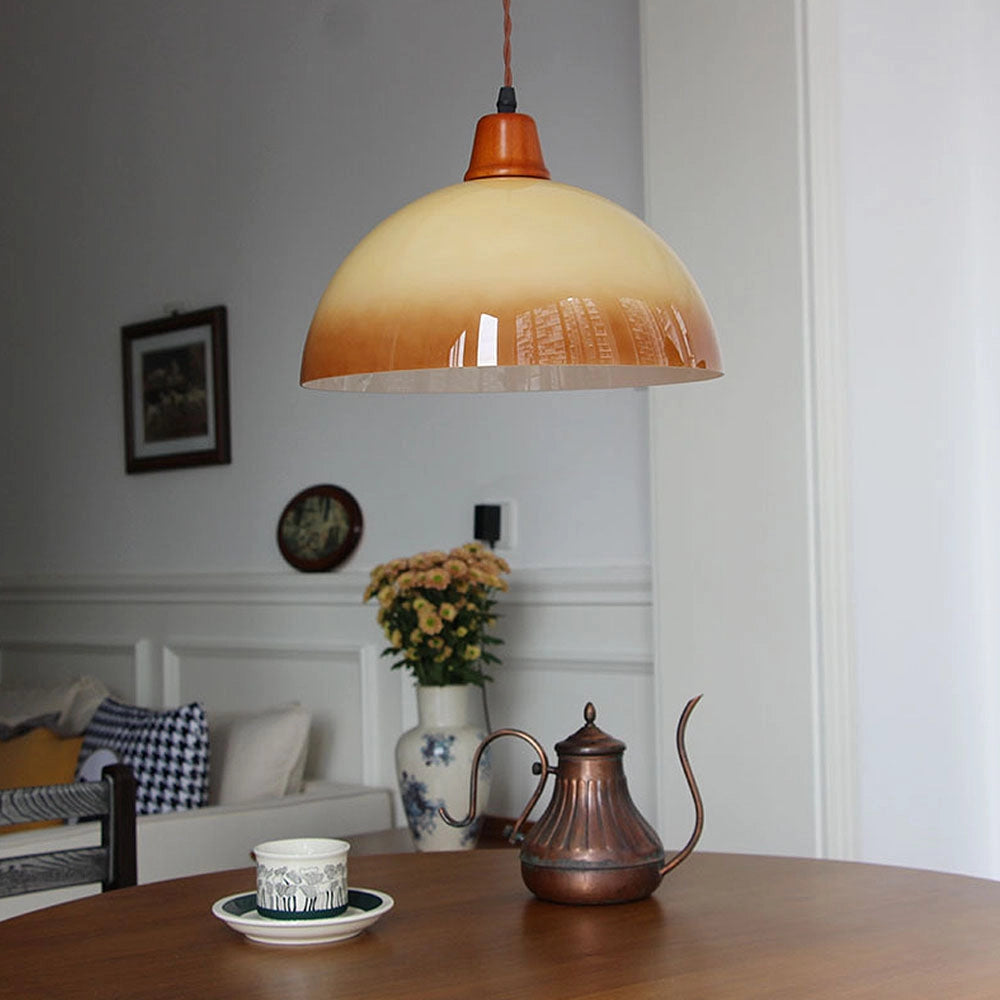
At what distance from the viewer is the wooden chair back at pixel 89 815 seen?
2045 millimetres

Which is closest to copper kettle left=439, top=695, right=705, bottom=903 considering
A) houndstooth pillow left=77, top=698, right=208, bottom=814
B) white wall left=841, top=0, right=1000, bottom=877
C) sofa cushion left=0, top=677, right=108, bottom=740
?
white wall left=841, top=0, right=1000, bottom=877

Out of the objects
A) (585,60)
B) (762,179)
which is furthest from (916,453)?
(585,60)

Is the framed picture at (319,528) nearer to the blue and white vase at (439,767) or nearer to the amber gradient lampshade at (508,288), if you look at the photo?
the blue and white vase at (439,767)

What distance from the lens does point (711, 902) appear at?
5.77ft

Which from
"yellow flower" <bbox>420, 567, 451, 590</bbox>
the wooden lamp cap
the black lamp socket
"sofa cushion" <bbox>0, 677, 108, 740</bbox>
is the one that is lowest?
"sofa cushion" <bbox>0, 677, 108, 740</bbox>

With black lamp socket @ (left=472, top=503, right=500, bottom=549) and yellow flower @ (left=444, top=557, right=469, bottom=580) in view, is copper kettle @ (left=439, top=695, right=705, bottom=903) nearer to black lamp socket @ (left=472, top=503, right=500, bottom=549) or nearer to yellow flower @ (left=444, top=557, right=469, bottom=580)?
yellow flower @ (left=444, top=557, right=469, bottom=580)

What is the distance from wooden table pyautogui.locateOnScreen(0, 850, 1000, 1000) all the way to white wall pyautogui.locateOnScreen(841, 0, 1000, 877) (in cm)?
87

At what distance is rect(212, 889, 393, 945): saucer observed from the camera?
1.58 metres

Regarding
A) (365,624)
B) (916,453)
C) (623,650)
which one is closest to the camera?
(916,453)

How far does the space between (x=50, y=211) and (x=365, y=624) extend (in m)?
2.04

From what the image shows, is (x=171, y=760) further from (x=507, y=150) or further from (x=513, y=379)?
(x=507, y=150)

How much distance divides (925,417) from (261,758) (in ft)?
5.72

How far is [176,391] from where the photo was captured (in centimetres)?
441

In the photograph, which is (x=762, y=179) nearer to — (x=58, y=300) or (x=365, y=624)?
(x=365, y=624)
